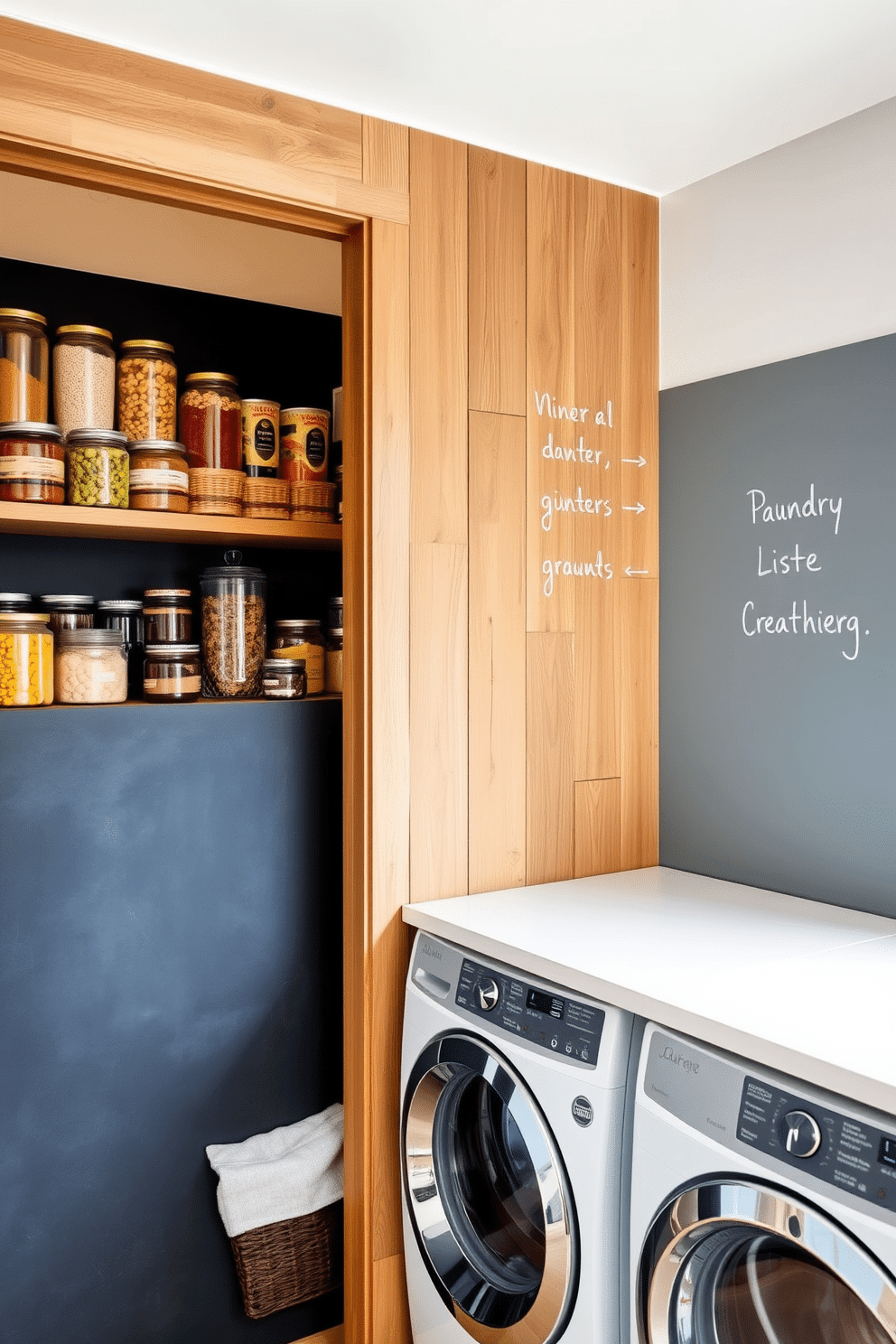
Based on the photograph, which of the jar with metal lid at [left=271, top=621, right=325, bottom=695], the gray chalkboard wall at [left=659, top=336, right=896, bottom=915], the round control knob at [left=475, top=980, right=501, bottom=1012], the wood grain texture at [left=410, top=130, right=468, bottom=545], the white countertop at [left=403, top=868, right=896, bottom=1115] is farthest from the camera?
the jar with metal lid at [left=271, top=621, right=325, bottom=695]

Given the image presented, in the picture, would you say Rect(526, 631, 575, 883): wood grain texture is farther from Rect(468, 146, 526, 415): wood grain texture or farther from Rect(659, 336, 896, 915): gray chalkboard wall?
Rect(468, 146, 526, 415): wood grain texture

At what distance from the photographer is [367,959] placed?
76.2 inches

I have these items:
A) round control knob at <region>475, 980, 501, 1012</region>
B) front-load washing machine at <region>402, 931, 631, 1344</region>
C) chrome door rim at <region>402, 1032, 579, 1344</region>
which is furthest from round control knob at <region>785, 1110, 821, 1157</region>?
round control knob at <region>475, 980, 501, 1012</region>

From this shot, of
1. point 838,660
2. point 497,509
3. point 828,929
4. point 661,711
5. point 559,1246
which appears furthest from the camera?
point 661,711

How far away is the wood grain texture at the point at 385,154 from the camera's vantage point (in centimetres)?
188

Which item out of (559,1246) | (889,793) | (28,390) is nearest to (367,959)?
(559,1246)

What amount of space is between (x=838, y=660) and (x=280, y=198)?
131 cm

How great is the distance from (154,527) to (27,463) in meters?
0.26

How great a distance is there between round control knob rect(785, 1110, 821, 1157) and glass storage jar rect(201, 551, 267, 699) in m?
1.36

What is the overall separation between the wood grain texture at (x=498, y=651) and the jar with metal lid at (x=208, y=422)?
21.5 inches

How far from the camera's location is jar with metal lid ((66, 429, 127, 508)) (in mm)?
1999

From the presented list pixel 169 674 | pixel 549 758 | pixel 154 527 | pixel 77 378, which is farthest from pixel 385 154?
pixel 549 758

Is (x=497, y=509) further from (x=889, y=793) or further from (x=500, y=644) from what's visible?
(x=889, y=793)

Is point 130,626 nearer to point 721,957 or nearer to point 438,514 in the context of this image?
point 438,514
